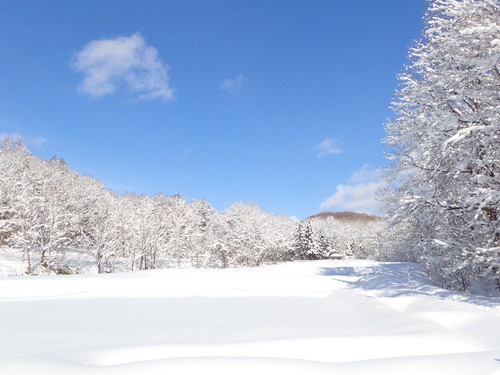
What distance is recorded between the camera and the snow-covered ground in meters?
3.61

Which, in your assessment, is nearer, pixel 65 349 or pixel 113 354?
pixel 113 354

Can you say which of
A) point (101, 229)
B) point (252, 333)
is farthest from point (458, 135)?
point (101, 229)

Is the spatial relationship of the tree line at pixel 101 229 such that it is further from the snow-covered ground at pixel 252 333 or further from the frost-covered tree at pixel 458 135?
the frost-covered tree at pixel 458 135

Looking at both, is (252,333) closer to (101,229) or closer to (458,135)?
(458,135)

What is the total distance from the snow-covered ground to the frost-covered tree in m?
2.04

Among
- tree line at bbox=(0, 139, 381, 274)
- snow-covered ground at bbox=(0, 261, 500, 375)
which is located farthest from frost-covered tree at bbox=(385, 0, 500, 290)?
tree line at bbox=(0, 139, 381, 274)

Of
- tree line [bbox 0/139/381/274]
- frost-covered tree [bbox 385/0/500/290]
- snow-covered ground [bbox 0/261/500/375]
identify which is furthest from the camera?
tree line [bbox 0/139/381/274]

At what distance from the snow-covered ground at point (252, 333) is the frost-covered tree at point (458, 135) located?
204 centimetres

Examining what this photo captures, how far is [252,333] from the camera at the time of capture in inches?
231

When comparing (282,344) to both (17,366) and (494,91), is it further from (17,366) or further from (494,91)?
(494,91)

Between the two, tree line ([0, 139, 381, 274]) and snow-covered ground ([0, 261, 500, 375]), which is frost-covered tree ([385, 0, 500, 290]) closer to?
snow-covered ground ([0, 261, 500, 375])

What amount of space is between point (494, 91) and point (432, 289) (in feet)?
22.0

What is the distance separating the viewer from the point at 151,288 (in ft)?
45.3

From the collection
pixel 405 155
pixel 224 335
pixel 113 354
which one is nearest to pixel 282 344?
pixel 224 335
